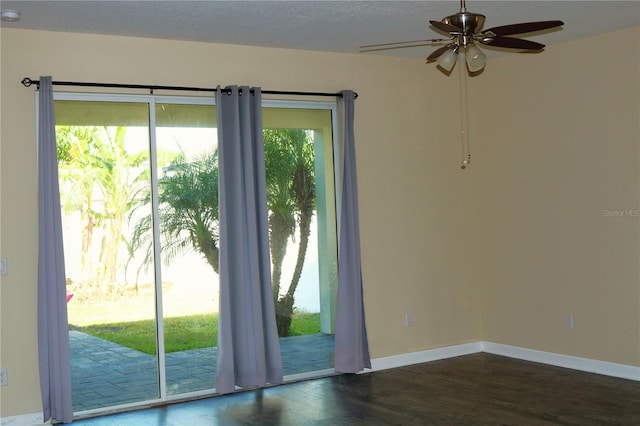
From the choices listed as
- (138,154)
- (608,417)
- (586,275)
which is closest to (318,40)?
(138,154)

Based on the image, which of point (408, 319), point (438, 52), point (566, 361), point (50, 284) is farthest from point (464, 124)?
point (50, 284)

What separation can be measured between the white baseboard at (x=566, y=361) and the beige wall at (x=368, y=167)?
11.0 inches

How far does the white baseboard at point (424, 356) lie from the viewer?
6.76 m

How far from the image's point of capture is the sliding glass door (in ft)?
18.1

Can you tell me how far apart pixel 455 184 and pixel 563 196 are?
113 cm

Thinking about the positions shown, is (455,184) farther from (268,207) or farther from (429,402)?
(429,402)

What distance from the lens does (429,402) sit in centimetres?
552

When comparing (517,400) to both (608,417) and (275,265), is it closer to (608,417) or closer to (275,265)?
(608,417)

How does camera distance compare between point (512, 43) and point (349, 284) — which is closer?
point (512, 43)

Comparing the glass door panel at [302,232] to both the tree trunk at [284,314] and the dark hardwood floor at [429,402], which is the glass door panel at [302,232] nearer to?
the tree trunk at [284,314]

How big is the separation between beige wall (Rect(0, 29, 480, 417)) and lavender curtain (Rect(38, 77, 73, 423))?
146 mm

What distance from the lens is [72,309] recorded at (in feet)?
17.9

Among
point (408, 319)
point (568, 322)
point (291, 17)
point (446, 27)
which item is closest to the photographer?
point (446, 27)

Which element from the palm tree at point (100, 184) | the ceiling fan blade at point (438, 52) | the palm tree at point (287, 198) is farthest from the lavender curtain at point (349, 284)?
the ceiling fan blade at point (438, 52)
